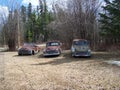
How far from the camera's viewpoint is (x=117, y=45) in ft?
93.1

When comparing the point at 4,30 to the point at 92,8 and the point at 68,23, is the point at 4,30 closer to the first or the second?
the point at 68,23

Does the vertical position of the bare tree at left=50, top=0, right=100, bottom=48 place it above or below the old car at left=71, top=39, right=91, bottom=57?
above

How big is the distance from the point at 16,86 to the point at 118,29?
13.6 metres

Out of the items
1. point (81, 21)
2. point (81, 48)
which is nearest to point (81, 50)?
point (81, 48)

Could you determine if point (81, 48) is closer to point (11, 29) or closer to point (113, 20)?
point (113, 20)

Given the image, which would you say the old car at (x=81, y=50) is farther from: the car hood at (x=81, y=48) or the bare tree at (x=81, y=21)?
the bare tree at (x=81, y=21)

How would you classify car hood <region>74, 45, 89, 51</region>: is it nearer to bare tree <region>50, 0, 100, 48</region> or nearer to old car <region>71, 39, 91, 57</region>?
old car <region>71, 39, 91, 57</region>

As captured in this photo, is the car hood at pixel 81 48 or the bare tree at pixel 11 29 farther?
the bare tree at pixel 11 29

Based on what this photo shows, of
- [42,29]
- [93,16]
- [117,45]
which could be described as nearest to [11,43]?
[93,16]

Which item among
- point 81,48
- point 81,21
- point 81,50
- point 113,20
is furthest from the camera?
point 81,21

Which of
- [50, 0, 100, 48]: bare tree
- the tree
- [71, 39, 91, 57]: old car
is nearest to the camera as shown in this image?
the tree

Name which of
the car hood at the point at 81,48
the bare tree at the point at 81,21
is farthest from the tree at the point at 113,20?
the bare tree at the point at 81,21

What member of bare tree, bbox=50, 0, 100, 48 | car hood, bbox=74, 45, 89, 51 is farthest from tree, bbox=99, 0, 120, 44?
bare tree, bbox=50, 0, 100, 48

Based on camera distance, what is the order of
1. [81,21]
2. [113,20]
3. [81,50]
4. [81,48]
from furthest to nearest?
[81,21] < [81,48] < [81,50] < [113,20]
